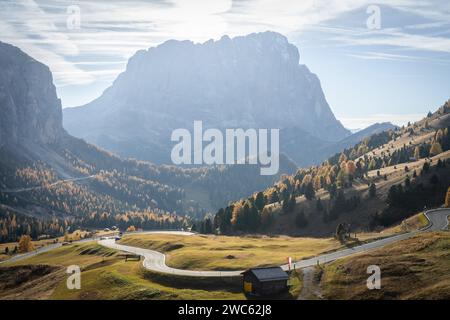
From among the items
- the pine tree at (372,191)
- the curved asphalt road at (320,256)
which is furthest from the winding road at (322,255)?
the pine tree at (372,191)

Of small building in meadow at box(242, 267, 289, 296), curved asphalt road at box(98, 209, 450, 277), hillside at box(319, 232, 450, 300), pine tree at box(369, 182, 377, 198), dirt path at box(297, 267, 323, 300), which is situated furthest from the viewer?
pine tree at box(369, 182, 377, 198)

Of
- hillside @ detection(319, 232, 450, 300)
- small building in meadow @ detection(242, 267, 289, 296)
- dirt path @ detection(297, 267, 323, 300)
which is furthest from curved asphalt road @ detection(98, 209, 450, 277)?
small building in meadow @ detection(242, 267, 289, 296)

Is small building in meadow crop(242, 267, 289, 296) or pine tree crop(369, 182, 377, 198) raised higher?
pine tree crop(369, 182, 377, 198)

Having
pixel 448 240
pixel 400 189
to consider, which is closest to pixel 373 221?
pixel 400 189

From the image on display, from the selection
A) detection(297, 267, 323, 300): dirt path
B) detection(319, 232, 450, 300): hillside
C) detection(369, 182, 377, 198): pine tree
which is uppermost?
detection(369, 182, 377, 198): pine tree

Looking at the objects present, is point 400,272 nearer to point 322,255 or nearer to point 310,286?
point 310,286

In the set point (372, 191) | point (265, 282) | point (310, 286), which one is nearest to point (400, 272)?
point (310, 286)

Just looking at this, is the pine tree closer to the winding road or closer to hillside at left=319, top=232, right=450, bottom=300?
the winding road

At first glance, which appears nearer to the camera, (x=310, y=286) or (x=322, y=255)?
(x=310, y=286)

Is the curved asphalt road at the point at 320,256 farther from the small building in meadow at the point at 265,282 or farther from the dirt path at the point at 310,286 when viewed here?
the small building in meadow at the point at 265,282
